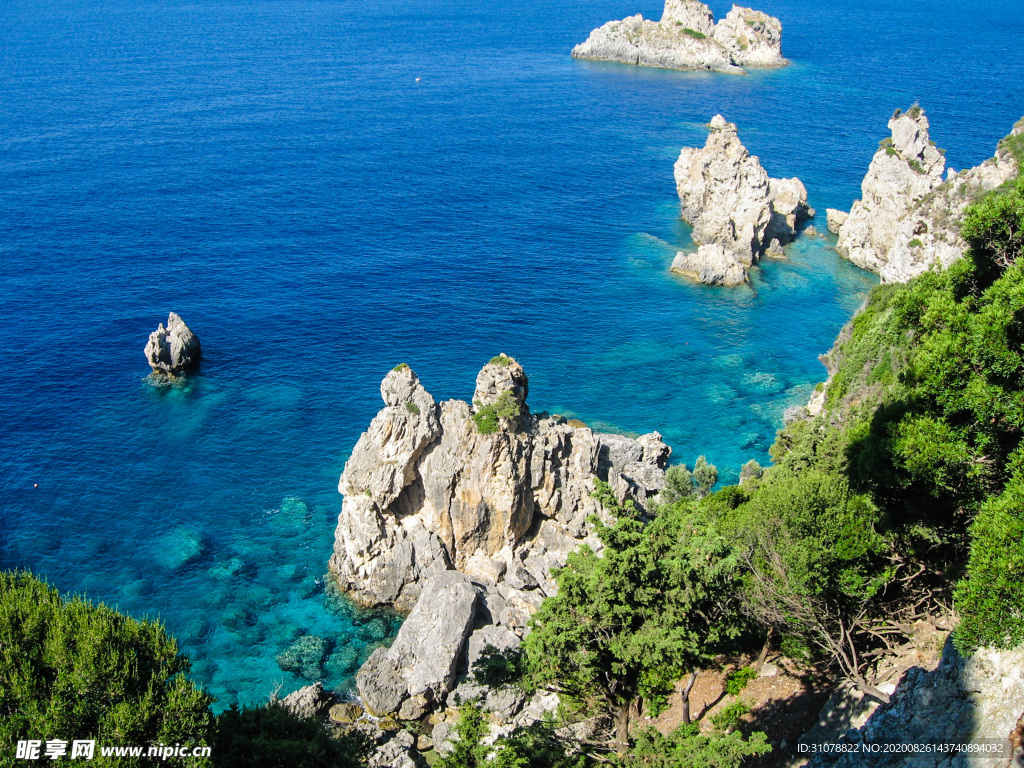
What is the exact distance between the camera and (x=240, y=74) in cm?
16875

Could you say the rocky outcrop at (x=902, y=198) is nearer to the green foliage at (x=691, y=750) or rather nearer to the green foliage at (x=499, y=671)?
the green foliage at (x=499, y=671)

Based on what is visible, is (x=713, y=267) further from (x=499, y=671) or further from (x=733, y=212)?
(x=499, y=671)

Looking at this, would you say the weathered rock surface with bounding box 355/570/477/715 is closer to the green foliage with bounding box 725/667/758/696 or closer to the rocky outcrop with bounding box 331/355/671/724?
the rocky outcrop with bounding box 331/355/671/724

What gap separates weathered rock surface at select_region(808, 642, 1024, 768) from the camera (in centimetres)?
1630

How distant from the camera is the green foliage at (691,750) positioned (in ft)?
70.2

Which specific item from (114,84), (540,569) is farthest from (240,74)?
(540,569)

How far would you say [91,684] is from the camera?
71.9 feet

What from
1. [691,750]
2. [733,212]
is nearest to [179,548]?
[691,750]

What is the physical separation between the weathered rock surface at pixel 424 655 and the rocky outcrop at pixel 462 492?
475 cm

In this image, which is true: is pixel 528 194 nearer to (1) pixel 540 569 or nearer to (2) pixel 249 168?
(2) pixel 249 168

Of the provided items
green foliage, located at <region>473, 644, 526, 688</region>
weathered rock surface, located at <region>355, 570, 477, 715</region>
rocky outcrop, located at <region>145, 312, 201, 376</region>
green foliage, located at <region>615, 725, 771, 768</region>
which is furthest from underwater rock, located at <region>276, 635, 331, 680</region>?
rocky outcrop, located at <region>145, 312, 201, 376</region>

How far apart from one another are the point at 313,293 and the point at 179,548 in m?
39.0

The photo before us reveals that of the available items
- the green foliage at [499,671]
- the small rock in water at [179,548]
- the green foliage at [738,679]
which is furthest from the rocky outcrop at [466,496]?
the green foliage at [499,671]

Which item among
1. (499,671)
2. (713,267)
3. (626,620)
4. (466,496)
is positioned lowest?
(466,496)
